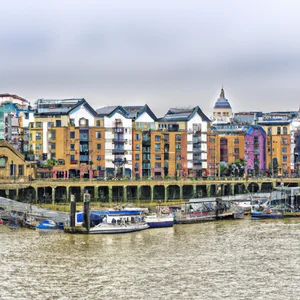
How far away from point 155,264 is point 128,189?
205 ft

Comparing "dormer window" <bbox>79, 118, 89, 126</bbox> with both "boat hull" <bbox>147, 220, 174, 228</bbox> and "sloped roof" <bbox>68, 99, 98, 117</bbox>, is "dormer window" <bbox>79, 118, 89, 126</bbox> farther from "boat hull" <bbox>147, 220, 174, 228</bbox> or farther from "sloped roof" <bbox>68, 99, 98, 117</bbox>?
"boat hull" <bbox>147, 220, 174, 228</bbox>

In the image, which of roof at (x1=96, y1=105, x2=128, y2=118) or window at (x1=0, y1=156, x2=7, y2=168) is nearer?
window at (x1=0, y1=156, x2=7, y2=168)

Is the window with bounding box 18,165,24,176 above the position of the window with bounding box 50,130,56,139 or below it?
below

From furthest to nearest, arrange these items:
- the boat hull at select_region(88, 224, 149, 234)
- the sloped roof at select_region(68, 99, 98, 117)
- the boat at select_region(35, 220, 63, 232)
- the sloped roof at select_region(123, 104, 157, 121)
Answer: the sloped roof at select_region(123, 104, 157, 121)
the sloped roof at select_region(68, 99, 98, 117)
the boat at select_region(35, 220, 63, 232)
the boat hull at select_region(88, 224, 149, 234)

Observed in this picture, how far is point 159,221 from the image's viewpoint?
84.9 meters

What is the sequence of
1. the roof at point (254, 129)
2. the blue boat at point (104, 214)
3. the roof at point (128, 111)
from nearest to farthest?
the blue boat at point (104, 214) → the roof at point (128, 111) → the roof at point (254, 129)

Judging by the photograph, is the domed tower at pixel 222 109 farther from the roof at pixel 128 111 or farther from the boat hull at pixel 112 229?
the boat hull at pixel 112 229

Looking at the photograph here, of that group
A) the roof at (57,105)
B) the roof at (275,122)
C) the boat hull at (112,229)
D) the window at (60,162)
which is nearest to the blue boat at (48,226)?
the boat hull at (112,229)

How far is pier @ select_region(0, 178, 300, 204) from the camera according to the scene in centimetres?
11144

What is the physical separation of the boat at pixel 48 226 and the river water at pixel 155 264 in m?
1.07

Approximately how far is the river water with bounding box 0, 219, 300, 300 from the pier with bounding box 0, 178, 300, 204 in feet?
96.4

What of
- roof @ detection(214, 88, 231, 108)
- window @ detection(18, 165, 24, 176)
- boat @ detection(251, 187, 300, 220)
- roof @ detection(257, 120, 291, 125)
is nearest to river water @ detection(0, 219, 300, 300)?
boat @ detection(251, 187, 300, 220)

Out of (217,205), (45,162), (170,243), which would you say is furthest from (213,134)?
(170,243)

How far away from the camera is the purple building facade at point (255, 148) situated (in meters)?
144
